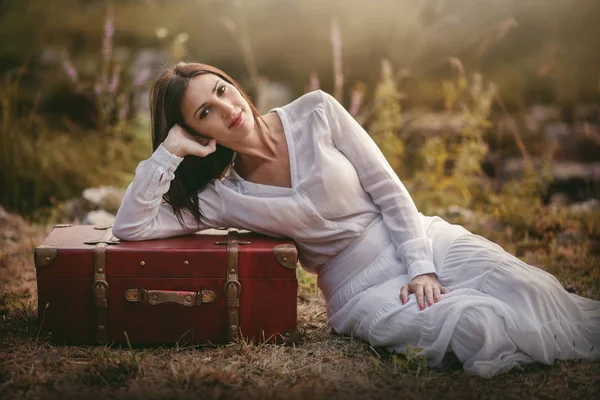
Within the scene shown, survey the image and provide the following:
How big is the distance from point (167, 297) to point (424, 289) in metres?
1.02

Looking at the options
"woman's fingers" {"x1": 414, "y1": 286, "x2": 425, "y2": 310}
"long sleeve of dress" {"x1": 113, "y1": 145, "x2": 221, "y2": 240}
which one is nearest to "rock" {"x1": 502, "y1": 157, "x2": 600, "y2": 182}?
"woman's fingers" {"x1": 414, "y1": 286, "x2": 425, "y2": 310}

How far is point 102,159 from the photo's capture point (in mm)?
5473

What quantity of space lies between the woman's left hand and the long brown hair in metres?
0.93

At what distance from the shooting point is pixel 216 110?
9.01ft

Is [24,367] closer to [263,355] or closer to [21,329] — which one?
[21,329]

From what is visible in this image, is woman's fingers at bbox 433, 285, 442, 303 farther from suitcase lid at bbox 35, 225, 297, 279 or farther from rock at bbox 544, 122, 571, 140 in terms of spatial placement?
rock at bbox 544, 122, 571, 140

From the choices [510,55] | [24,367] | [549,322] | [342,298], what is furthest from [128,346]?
[510,55]

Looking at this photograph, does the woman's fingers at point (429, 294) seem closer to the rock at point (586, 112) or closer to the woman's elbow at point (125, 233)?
the woman's elbow at point (125, 233)

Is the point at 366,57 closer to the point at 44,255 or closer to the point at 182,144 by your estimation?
the point at 182,144

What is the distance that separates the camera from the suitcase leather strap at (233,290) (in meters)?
2.72

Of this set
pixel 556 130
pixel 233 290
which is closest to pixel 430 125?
pixel 556 130

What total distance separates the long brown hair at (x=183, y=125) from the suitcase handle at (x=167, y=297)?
0.34 m

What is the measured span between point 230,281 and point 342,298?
50cm

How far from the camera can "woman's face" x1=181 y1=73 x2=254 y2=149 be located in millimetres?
2721
